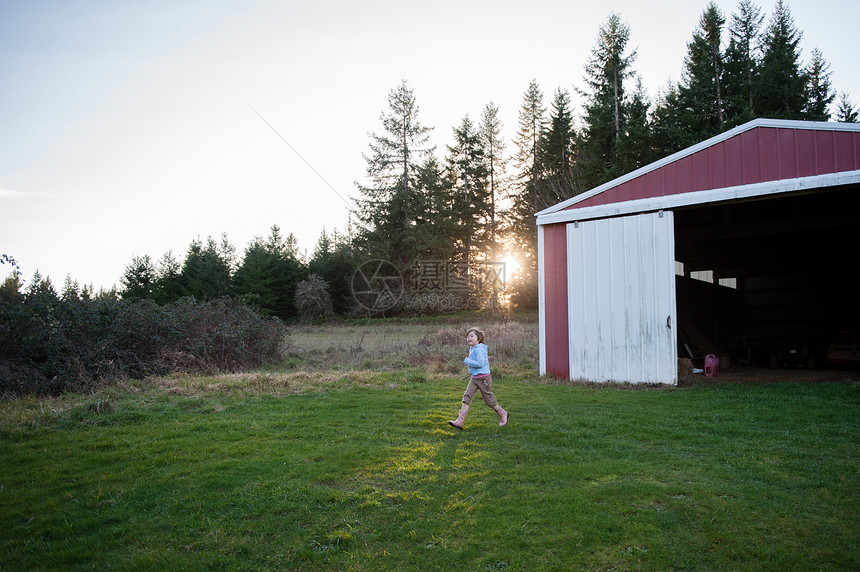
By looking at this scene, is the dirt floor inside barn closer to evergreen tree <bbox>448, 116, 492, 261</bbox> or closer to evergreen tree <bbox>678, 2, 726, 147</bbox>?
evergreen tree <bbox>678, 2, 726, 147</bbox>

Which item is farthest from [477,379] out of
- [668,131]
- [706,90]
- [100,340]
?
[706,90]

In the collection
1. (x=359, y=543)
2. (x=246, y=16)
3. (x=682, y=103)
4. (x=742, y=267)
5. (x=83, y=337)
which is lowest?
(x=359, y=543)

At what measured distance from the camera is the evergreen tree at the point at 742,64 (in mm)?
23850

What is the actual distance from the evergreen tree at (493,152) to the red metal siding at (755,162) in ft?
94.6

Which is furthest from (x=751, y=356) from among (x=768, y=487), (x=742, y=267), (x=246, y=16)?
(x=246, y=16)

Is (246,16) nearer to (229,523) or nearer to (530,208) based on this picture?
(229,523)

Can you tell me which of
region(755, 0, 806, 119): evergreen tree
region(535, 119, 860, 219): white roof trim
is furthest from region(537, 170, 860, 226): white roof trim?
region(755, 0, 806, 119): evergreen tree

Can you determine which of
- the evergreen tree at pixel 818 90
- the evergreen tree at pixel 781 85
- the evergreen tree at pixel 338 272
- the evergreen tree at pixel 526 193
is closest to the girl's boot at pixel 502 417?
the evergreen tree at pixel 781 85

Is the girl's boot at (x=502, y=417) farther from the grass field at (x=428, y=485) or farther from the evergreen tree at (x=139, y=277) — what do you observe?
the evergreen tree at (x=139, y=277)

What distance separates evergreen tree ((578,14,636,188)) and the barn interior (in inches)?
450

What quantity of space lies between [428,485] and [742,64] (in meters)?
30.4

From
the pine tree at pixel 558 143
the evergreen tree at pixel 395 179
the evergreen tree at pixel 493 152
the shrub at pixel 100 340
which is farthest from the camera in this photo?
the evergreen tree at pixel 493 152

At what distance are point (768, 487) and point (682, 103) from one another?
26045 millimetres

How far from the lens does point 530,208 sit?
3653cm
